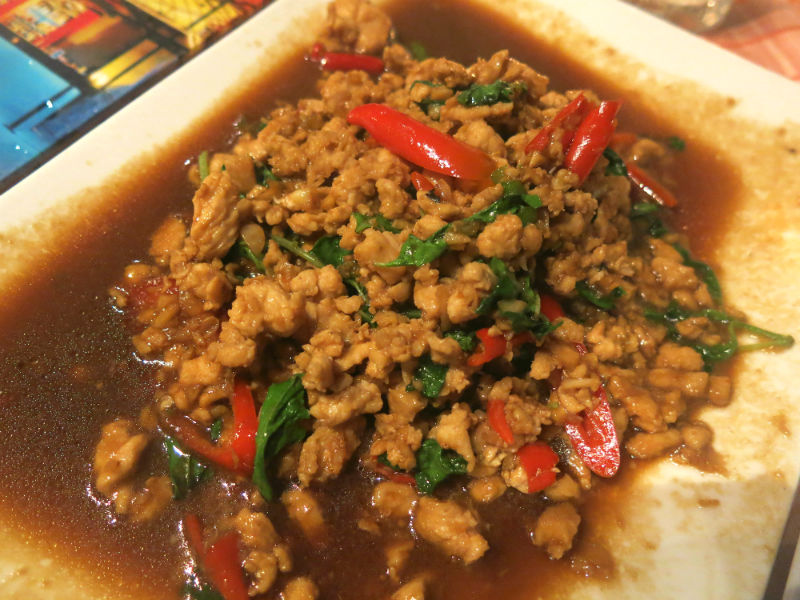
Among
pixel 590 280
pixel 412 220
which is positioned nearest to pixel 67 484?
pixel 412 220

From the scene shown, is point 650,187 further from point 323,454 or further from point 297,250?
point 323,454

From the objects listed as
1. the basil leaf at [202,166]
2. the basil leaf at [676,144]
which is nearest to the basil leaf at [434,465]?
the basil leaf at [202,166]

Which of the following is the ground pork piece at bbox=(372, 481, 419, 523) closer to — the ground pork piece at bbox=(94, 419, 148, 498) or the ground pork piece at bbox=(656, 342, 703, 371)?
the ground pork piece at bbox=(94, 419, 148, 498)

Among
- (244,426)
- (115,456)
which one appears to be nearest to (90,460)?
(115,456)

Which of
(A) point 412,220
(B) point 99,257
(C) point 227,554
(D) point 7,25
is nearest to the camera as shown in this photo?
(C) point 227,554

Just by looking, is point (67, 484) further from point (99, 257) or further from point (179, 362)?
point (99, 257)

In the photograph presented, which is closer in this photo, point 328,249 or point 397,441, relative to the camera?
point 397,441

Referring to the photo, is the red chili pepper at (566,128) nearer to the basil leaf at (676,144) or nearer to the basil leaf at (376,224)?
the basil leaf at (376,224)

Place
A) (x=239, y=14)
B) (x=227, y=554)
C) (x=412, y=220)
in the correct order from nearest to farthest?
(x=227, y=554) < (x=412, y=220) < (x=239, y=14)
